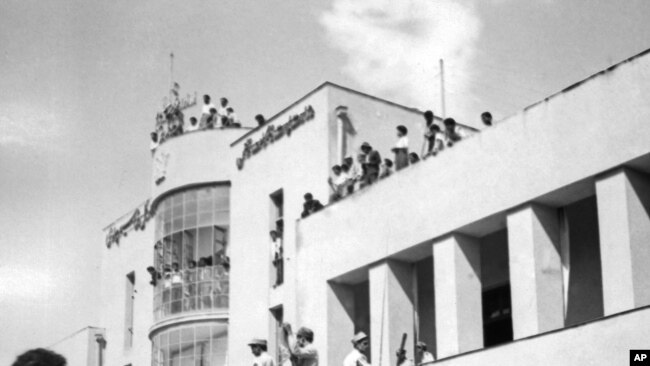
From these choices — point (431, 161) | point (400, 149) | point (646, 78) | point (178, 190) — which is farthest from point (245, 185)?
point (646, 78)

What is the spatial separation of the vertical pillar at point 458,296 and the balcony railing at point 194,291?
1176cm

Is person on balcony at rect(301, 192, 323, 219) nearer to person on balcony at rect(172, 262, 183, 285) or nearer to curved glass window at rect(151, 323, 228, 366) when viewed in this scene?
curved glass window at rect(151, 323, 228, 366)

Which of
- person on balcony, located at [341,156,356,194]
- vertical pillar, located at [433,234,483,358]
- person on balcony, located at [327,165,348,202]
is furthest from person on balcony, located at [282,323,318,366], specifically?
person on balcony, located at [341,156,356,194]

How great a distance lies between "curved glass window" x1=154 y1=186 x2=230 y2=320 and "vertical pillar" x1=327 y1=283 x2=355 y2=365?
7.67m

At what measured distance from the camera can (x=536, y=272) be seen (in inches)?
910

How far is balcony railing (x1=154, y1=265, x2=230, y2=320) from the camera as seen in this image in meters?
36.1

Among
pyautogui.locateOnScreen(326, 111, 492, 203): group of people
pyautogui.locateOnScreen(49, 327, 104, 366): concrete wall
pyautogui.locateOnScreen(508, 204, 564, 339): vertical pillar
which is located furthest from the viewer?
pyautogui.locateOnScreen(49, 327, 104, 366): concrete wall

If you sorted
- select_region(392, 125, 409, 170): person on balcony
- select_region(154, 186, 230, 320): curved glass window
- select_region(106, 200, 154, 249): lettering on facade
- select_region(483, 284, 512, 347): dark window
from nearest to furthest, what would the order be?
select_region(483, 284, 512, 347): dark window → select_region(392, 125, 409, 170): person on balcony → select_region(154, 186, 230, 320): curved glass window → select_region(106, 200, 154, 249): lettering on facade

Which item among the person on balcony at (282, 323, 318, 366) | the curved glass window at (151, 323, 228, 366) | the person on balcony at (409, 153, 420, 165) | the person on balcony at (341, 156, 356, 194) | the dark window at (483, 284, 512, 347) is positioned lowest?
the person on balcony at (282, 323, 318, 366)

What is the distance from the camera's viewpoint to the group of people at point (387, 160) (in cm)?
2602

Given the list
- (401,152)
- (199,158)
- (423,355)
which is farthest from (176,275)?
(423,355)

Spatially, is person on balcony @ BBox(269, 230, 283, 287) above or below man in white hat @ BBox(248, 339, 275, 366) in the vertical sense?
above

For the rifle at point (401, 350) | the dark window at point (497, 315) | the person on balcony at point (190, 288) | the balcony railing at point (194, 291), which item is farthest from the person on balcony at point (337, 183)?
the person on balcony at point (190, 288)

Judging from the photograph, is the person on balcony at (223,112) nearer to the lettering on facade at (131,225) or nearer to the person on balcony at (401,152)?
the lettering on facade at (131,225)
